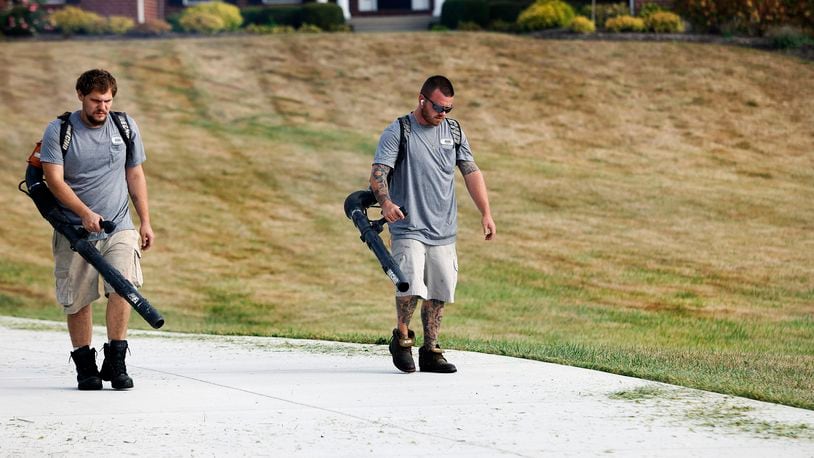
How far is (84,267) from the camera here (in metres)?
8.32

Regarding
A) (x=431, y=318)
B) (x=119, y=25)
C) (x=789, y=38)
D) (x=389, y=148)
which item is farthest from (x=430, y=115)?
(x=119, y=25)

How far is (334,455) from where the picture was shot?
21.0 feet

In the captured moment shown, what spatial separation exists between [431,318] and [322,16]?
29623 millimetres

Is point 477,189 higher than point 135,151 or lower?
lower

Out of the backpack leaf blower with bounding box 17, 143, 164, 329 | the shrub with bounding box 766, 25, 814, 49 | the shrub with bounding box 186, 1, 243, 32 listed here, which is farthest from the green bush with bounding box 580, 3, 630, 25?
the backpack leaf blower with bounding box 17, 143, 164, 329

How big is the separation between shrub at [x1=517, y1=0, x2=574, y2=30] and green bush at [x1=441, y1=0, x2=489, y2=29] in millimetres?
1748

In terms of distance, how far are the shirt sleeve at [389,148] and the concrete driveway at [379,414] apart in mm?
1474

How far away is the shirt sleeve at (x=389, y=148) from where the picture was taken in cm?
871

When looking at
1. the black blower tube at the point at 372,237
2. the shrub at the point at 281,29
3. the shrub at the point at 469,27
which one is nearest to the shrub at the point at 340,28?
the shrub at the point at 281,29

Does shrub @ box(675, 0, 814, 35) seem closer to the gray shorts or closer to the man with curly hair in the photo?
the gray shorts

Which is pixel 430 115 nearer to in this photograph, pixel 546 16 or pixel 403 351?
pixel 403 351

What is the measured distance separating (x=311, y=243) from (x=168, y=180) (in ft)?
14.2

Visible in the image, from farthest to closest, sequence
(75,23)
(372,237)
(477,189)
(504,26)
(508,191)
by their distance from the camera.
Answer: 1. (75,23)
2. (504,26)
3. (508,191)
4. (477,189)
5. (372,237)

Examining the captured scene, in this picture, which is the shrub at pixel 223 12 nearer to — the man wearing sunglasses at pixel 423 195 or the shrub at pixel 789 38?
the shrub at pixel 789 38
